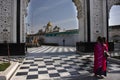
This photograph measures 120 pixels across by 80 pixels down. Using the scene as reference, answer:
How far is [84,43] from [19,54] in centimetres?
338

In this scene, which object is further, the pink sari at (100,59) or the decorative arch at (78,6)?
the decorative arch at (78,6)

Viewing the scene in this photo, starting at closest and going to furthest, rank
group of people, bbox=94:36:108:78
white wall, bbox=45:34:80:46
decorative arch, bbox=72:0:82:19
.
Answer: group of people, bbox=94:36:108:78 < decorative arch, bbox=72:0:82:19 < white wall, bbox=45:34:80:46

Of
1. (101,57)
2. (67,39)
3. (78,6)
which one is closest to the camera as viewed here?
(101,57)

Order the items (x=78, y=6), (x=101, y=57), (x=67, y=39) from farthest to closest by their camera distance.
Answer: (x=67, y=39), (x=78, y=6), (x=101, y=57)

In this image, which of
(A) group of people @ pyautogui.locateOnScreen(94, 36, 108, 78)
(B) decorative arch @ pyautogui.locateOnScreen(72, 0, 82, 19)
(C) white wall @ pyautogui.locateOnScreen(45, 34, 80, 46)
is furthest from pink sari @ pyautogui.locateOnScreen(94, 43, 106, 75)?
(C) white wall @ pyautogui.locateOnScreen(45, 34, 80, 46)

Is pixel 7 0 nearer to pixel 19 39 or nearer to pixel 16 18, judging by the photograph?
pixel 16 18

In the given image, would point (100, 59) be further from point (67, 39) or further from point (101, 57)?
point (67, 39)

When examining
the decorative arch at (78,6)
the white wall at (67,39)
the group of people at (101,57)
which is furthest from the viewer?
the white wall at (67,39)

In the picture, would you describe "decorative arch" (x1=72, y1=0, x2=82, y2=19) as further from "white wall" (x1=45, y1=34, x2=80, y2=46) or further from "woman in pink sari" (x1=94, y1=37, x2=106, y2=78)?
"white wall" (x1=45, y1=34, x2=80, y2=46)

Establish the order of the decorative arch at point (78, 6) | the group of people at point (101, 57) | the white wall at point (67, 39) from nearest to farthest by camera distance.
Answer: the group of people at point (101, 57) → the decorative arch at point (78, 6) → the white wall at point (67, 39)

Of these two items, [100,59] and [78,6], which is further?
[78,6]

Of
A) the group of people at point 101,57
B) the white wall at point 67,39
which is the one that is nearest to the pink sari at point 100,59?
the group of people at point 101,57

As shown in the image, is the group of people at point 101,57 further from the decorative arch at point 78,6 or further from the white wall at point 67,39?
the white wall at point 67,39

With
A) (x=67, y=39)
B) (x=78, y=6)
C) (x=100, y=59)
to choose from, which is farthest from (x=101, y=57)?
(x=67, y=39)
